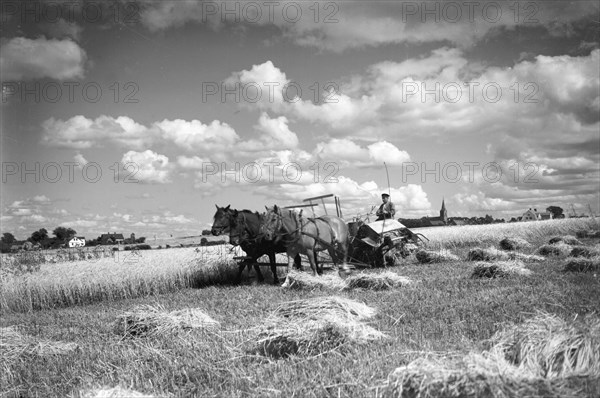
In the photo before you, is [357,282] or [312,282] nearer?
[357,282]

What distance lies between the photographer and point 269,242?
43.3 feet

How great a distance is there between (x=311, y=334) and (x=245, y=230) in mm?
8279

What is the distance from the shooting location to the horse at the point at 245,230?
1304 centimetres

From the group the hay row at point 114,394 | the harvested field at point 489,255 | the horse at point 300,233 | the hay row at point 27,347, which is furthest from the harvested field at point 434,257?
the hay row at point 114,394

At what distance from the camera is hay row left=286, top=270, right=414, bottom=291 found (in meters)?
9.80

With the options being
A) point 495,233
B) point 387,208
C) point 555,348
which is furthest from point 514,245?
point 555,348

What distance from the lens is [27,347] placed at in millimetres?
6531

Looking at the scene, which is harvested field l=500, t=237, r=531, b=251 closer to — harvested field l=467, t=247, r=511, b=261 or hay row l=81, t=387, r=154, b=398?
harvested field l=467, t=247, r=511, b=261

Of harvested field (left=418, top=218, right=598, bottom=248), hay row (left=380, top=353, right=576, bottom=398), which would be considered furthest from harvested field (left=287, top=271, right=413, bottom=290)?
harvested field (left=418, top=218, right=598, bottom=248)

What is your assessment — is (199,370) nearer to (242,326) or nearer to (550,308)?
(242,326)

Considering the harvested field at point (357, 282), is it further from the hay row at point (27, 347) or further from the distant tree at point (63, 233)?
the distant tree at point (63, 233)

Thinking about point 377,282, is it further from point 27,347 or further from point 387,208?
point 387,208

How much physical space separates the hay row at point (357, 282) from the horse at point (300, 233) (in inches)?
53.4

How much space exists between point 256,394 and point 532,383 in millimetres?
2245
